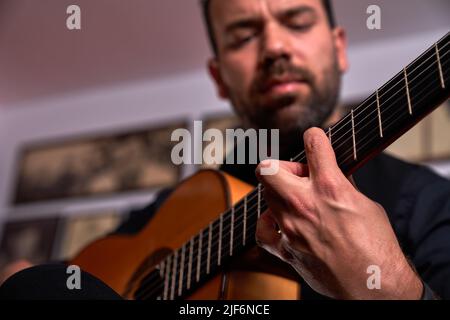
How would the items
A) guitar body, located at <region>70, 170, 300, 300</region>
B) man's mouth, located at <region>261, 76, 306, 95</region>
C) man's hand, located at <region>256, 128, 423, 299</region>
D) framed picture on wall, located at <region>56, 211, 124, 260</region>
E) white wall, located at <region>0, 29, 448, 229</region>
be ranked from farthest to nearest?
1. framed picture on wall, located at <region>56, 211, 124, 260</region>
2. white wall, located at <region>0, 29, 448, 229</region>
3. man's mouth, located at <region>261, 76, 306, 95</region>
4. guitar body, located at <region>70, 170, 300, 300</region>
5. man's hand, located at <region>256, 128, 423, 299</region>

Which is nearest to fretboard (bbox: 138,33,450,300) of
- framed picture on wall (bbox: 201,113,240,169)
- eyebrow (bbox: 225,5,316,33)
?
eyebrow (bbox: 225,5,316,33)

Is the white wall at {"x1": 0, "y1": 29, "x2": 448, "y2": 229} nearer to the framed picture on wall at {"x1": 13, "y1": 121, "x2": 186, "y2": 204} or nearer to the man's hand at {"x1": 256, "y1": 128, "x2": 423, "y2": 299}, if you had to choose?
the framed picture on wall at {"x1": 13, "y1": 121, "x2": 186, "y2": 204}

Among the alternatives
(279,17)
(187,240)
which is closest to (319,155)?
(187,240)

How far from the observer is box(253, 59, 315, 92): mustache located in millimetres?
993

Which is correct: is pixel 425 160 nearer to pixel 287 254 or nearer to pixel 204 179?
pixel 204 179

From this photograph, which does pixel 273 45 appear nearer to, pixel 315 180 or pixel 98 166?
pixel 315 180

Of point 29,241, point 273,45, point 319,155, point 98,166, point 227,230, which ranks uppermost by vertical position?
point 273,45

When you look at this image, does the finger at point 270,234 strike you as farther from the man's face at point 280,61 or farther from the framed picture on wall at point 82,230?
the framed picture on wall at point 82,230

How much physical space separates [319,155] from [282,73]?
0.50 meters

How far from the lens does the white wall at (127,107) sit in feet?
5.75

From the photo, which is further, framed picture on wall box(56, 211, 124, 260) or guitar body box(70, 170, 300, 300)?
framed picture on wall box(56, 211, 124, 260)

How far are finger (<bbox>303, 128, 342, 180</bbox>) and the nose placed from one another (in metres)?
0.50

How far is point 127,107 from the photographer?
6.86 ft

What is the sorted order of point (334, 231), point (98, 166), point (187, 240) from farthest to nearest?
point (98, 166) → point (187, 240) → point (334, 231)
